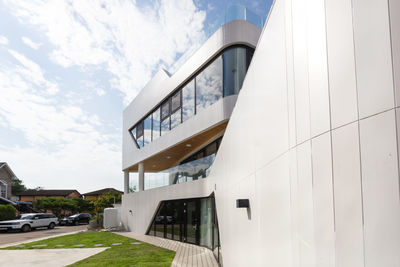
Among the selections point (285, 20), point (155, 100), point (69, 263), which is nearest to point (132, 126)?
point (155, 100)

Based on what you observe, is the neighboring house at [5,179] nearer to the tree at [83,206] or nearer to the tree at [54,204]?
the tree at [54,204]

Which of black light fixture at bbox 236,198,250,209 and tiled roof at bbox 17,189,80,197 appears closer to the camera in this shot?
black light fixture at bbox 236,198,250,209

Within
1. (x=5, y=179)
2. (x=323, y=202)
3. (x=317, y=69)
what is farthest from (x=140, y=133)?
(x=5, y=179)

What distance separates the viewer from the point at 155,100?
74.8 ft

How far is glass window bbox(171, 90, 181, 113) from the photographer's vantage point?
64.0ft

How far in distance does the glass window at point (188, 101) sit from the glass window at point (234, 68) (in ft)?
10.9

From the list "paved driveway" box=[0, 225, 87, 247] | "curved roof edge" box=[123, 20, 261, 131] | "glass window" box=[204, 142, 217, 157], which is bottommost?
"paved driveway" box=[0, 225, 87, 247]

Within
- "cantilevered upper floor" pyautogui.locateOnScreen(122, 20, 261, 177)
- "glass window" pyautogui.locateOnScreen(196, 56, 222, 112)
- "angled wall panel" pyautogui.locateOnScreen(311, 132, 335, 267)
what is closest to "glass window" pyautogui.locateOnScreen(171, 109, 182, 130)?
"cantilevered upper floor" pyautogui.locateOnScreen(122, 20, 261, 177)

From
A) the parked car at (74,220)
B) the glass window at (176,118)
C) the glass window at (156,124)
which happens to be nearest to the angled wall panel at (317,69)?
the glass window at (176,118)

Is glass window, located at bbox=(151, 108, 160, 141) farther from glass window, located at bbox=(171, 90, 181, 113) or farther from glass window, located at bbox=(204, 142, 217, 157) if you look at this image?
glass window, located at bbox=(204, 142, 217, 157)

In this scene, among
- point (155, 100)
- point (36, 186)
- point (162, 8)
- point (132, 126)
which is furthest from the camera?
point (36, 186)

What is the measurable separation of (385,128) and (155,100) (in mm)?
21427

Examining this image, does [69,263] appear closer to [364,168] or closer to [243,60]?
[243,60]

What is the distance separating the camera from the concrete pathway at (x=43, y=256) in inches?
469
